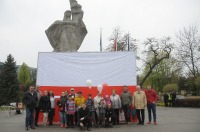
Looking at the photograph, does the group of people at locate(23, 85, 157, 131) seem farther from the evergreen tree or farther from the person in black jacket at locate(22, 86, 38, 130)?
the evergreen tree

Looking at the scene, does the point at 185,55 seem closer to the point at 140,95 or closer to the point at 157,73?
the point at 157,73

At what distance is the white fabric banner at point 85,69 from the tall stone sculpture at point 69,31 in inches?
39.6

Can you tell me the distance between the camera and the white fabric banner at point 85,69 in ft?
44.1

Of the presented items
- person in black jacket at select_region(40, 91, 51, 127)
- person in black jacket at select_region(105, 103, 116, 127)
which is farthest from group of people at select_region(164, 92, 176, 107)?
person in black jacket at select_region(40, 91, 51, 127)

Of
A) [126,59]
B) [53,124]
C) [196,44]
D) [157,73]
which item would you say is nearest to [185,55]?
[196,44]

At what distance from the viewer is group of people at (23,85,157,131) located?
11.7 meters

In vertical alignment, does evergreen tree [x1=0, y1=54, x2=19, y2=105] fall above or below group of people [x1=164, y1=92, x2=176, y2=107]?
above

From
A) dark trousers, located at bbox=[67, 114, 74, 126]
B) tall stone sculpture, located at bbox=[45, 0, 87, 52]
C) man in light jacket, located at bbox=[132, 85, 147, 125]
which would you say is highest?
tall stone sculpture, located at bbox=[45, 0, 87, 52]

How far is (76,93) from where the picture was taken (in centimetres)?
1308

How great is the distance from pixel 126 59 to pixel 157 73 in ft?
145

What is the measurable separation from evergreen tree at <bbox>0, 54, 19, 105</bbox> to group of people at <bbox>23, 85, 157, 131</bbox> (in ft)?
97.7

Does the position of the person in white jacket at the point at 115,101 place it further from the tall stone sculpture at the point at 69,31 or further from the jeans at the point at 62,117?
the tall stone sculpture at the point at 69,31

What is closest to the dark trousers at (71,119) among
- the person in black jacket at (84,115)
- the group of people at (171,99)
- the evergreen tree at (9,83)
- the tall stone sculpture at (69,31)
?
the person in black jacket at (84,115)

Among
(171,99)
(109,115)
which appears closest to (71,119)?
(109,115)
